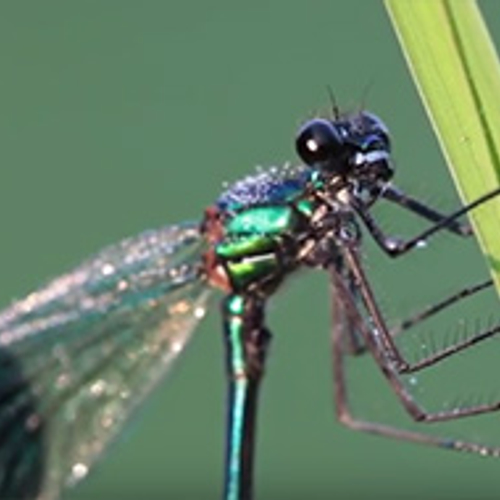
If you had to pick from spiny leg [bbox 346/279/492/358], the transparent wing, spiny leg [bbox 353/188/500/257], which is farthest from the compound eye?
the transparent wing

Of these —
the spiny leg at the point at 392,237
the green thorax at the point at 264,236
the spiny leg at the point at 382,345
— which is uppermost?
the green thorax at the point at 264,236

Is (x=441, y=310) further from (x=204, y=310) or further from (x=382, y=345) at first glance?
(x=204, y=310)

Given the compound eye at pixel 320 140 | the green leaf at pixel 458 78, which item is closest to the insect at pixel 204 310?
the compound eye at pixel 320 140

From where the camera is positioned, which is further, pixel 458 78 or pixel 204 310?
pixel 204 310

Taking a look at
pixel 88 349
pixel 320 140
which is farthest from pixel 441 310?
pixel 88 349

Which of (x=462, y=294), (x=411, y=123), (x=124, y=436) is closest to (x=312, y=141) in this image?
(x=462, y=294)

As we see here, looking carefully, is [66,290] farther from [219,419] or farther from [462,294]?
[219,419]

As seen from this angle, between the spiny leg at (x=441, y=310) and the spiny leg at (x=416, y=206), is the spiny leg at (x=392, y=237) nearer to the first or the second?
the spiny leg at (x=416, y=206)
